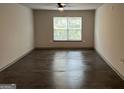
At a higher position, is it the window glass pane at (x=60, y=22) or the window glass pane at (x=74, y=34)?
the window glass pane at (x=60, y=22)

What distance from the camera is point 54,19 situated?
962 centimetres

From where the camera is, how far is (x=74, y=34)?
9.70 meters

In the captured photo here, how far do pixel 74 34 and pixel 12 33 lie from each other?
436 centimetres

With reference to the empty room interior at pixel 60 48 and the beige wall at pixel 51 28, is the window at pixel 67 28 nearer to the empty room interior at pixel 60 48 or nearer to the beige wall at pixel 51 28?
the empty room interior at pixel 60 48

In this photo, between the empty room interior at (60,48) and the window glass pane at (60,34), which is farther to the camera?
the window glass pane at (60,34)

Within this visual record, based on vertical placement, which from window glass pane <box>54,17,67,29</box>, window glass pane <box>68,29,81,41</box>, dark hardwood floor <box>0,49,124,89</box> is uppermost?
window glass pane <box>54,17,67,29</box>

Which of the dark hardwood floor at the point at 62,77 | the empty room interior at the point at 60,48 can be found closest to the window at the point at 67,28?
the empty room interior at the point at 60,48

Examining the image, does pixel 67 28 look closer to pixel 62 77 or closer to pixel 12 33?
pixel 12 33

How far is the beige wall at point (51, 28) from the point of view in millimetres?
9500

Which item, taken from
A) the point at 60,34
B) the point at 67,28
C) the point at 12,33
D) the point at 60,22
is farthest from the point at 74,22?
the point at 12,33

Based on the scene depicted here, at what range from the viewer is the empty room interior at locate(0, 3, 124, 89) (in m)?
4.00

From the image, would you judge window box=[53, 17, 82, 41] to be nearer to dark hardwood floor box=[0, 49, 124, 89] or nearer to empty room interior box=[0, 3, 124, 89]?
empty room interior box=[0, 3, 124, 89]

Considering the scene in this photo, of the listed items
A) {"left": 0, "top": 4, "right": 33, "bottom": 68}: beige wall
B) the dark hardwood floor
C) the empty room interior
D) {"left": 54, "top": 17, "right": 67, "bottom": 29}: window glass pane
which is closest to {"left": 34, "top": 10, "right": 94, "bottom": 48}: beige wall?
the empty room interior

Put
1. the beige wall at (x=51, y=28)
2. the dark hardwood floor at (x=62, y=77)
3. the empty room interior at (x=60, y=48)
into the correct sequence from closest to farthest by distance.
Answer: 1. the dark hardwood floor at (x=62, y=77)
2. the empty room interior at (x=60, y=48)
3. the beige wall at (x=51, y=28)
